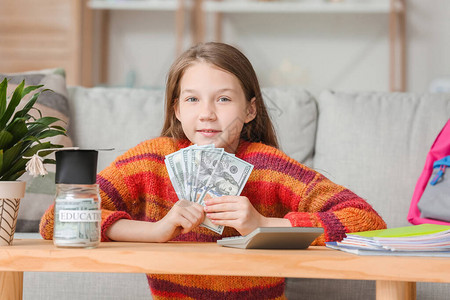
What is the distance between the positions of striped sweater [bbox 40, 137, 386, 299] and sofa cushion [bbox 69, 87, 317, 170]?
0.71 m

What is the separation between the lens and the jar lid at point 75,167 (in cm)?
94

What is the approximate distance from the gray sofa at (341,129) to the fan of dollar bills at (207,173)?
27.4 inches

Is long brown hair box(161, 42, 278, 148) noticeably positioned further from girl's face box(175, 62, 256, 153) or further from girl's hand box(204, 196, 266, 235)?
girl's hand box(204, 196, 266, 235)

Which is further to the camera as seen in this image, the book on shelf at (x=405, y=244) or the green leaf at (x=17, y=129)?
→ the green leaf at (x=17, y=129)

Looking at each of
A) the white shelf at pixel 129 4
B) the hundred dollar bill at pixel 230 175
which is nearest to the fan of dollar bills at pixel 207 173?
the hundred dollar bill at pixel 230 175

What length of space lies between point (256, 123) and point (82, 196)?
1.98ft

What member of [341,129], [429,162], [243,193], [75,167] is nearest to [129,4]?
[341,129]

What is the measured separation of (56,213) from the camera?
3.06 feet

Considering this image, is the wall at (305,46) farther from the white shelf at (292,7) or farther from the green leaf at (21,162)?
the green leaf at (21,162)

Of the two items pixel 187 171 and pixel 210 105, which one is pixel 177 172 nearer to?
pixel 187 171

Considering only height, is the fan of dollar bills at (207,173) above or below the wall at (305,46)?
below

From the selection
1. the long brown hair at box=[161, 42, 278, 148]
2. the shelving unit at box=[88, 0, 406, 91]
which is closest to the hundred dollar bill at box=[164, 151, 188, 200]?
Answer: the long brown hair at box=[161, 42, 278, 148]

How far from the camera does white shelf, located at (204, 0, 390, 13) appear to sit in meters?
3.84

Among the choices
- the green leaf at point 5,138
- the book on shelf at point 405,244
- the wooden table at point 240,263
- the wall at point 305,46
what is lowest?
the wooden table at point 240,263
